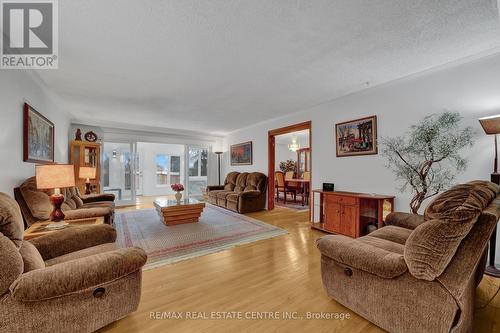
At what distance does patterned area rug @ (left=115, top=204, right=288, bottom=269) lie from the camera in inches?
110

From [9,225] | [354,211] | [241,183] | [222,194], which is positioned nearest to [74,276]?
[9,225]

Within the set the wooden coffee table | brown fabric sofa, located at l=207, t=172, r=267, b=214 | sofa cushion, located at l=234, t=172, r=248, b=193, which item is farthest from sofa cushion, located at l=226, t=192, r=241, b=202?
the wooden coffee table

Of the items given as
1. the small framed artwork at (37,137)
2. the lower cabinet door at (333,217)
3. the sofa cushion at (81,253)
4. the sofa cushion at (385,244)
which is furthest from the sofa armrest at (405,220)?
the small framed artwork at (37,137)

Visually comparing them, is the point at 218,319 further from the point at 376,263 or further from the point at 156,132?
the point at 156,132

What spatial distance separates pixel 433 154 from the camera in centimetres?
252

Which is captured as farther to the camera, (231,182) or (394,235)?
(231,182)

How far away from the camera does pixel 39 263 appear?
132 centimetres

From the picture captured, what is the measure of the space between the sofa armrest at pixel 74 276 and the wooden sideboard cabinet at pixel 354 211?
2.87m

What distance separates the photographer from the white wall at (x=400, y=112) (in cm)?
235

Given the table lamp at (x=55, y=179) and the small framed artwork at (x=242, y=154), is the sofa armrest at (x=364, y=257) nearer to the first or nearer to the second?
the table lamp at (x=55, y=179)

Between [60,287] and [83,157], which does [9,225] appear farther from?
[83,157]

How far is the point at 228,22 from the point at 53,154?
158 inches

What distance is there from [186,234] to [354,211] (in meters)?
2.73

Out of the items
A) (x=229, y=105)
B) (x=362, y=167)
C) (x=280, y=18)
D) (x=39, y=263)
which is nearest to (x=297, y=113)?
(x=229, y=105)
